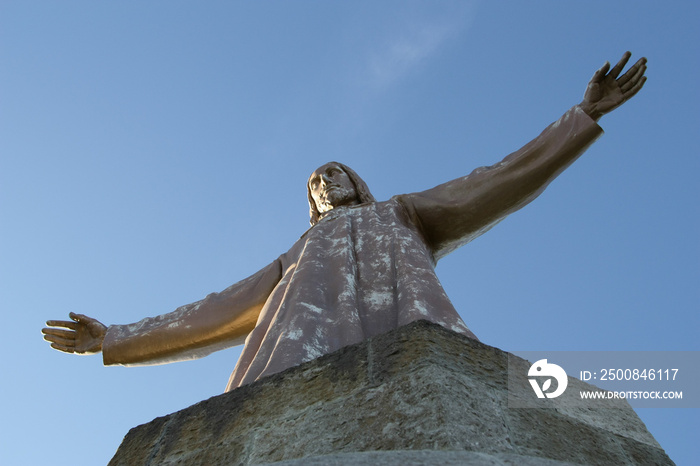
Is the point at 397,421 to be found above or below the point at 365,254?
below

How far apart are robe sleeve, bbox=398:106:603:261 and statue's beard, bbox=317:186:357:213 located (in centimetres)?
70

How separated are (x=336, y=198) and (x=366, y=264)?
150 centimetres

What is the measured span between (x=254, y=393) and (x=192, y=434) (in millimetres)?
261

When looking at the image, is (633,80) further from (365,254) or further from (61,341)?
(61,341)

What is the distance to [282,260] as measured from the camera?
213 inches

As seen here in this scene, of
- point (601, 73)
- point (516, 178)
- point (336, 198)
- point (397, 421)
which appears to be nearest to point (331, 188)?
point (336, 198)

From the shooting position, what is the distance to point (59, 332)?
6.24 m

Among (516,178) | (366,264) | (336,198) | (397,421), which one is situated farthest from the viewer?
(336,198)

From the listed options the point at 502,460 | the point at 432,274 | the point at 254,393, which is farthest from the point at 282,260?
the point at 502,460

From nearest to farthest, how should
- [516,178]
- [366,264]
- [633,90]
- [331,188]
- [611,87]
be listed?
[366,264] < [516,178] < [633,90] < [611,87] < [331,188]

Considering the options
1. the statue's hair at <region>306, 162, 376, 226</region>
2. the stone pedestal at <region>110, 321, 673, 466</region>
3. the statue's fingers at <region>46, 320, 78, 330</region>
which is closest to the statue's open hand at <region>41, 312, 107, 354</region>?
the statue's fingers at <region>46, 320, 78, 330</region>

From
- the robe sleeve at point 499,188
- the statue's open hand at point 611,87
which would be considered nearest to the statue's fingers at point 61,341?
the robe sleeve at point 499,188

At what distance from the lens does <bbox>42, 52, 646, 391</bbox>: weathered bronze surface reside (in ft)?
14.2

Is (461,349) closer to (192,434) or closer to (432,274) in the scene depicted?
(192,434)
